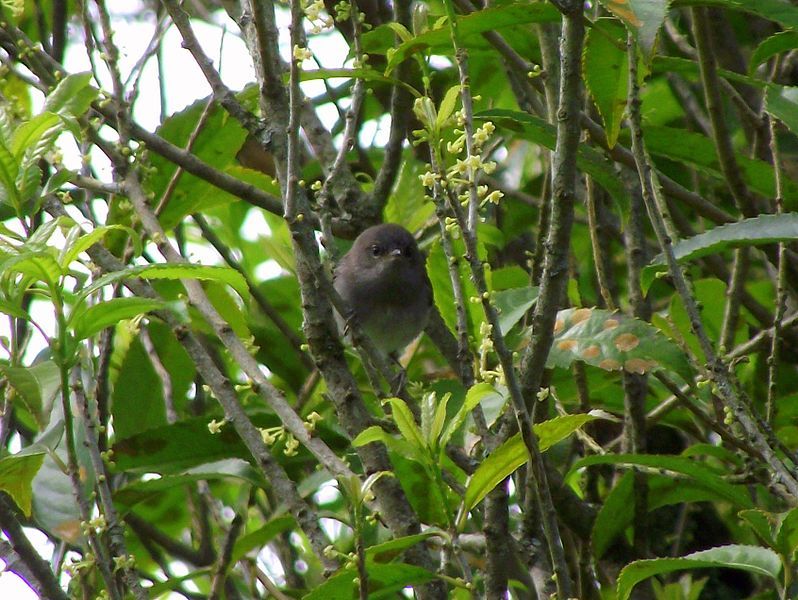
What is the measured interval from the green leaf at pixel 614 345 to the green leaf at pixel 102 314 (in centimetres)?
100

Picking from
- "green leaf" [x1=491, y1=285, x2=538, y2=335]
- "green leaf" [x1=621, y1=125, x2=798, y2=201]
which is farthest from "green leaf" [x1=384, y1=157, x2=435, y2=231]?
"green leaf" [x1=491, y1=285, x2=538, y2=335]

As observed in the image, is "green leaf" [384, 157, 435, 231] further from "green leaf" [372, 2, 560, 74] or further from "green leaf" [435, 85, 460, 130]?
"green leaf" [435, 85, 460, 130]

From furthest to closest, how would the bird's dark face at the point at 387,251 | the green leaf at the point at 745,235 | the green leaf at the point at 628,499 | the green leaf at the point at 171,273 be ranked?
1. the bird's dark face at the point at 387,251
2. the green leaf at the point at 628,499
3. the green leaf at the point at 745,235
4. the green leaf at the point at 171,273

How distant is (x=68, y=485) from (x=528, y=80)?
6.82 feet

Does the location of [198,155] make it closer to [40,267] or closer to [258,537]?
[258,537]

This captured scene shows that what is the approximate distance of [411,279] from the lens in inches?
227

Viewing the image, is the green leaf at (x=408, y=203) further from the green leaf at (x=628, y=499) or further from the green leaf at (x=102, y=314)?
the green leaf at (x=102, y=314)

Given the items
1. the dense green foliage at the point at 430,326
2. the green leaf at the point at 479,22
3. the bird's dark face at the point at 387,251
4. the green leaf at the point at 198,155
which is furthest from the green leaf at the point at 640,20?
the bird's dark face at the point at 387,251

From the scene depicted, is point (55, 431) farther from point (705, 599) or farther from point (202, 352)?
point (705, 599)

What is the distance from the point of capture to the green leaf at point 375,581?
2.38m

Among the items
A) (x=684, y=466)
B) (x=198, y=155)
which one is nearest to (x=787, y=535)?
(x=684, y=466)

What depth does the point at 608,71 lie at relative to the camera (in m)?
2.68

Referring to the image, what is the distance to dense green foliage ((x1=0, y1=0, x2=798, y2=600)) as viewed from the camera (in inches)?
93.7

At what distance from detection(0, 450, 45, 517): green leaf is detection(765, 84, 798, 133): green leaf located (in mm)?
2083
